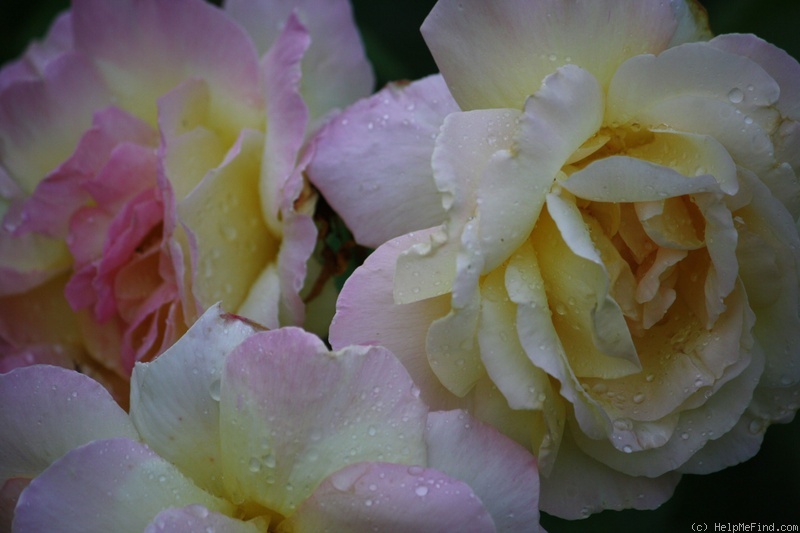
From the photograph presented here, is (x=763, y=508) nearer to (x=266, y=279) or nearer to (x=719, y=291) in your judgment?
→ (x=719, y=291)

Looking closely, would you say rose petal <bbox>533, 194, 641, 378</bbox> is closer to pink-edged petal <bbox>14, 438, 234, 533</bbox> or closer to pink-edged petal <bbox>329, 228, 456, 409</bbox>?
pink-edged petal <bbox>329, 228, 456, 409</bbox>

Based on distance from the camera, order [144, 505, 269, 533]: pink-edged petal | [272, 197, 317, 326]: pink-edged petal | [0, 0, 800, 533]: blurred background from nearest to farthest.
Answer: [144, 505, 269, 533]: pink-edged petal → [272, 197, 317, 326]: pink-edged petal → [0, 0, 800, 533]: blurred background

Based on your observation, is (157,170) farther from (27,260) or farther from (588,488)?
(588,488)

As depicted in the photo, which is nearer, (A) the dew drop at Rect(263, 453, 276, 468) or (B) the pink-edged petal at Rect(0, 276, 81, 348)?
Result: (A) the dew drop at Rect(263, 453, 276, 468)

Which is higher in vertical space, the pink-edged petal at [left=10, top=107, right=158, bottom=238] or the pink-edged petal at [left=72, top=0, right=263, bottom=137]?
the pink-edged petal at [left=72, top=0, right=263, bottom=137]

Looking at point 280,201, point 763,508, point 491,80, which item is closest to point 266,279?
point 280,201

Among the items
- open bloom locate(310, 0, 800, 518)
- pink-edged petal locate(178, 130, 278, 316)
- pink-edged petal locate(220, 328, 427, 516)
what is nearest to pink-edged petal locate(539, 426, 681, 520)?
open bloom locate(310, 0, 800, 518)
